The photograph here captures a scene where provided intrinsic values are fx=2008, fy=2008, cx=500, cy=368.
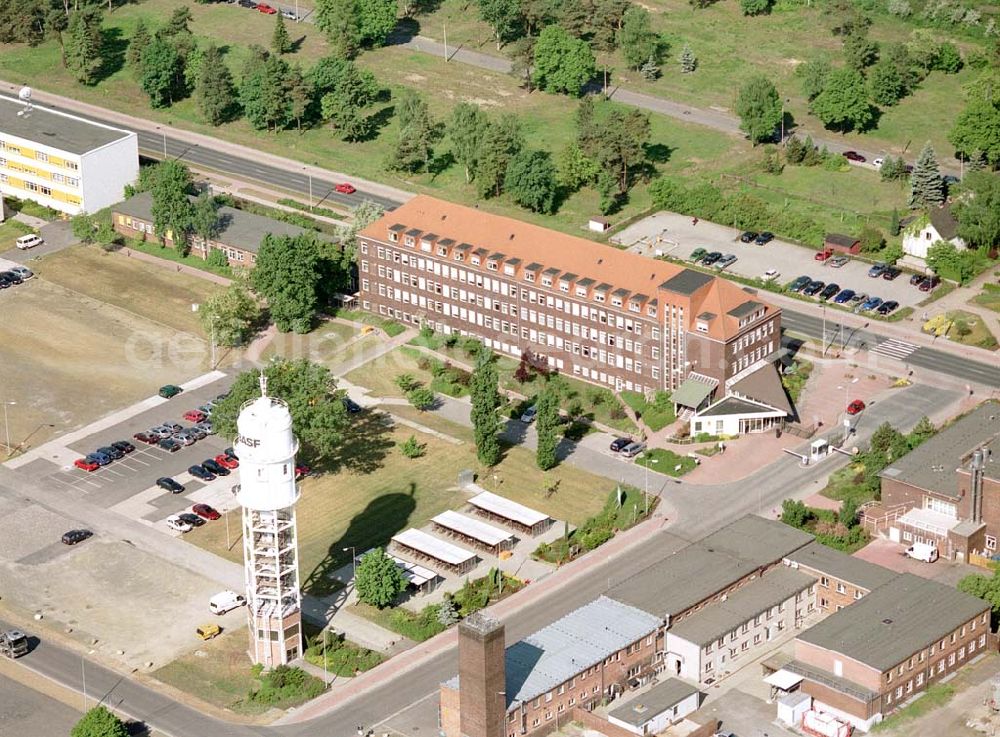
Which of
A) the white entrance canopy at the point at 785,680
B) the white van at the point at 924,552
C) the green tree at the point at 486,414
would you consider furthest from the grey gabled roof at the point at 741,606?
the green tree at the point at 486,414

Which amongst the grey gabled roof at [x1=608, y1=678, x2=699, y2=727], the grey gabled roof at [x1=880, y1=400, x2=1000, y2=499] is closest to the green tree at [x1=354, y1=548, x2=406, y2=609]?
the grey gabled roof at [x1=608, y1=678, x2=699, y2=727]

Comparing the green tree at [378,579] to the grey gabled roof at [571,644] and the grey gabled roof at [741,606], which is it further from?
the grey gabled roof at [741,606]

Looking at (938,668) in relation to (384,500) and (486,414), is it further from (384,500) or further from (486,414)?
(384,500)

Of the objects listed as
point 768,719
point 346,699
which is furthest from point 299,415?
point 768,719

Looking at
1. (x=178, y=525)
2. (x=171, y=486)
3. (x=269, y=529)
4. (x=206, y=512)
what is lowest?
(x=178, y=525)

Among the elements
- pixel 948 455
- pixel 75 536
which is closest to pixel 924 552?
pixel 948 455

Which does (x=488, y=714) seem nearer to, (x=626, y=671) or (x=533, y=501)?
(x=626, y=671)

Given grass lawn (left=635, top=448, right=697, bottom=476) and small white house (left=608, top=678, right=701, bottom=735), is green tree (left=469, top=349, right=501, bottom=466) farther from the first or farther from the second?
small white house (left=608, top=678, right=701, bottom=735)
